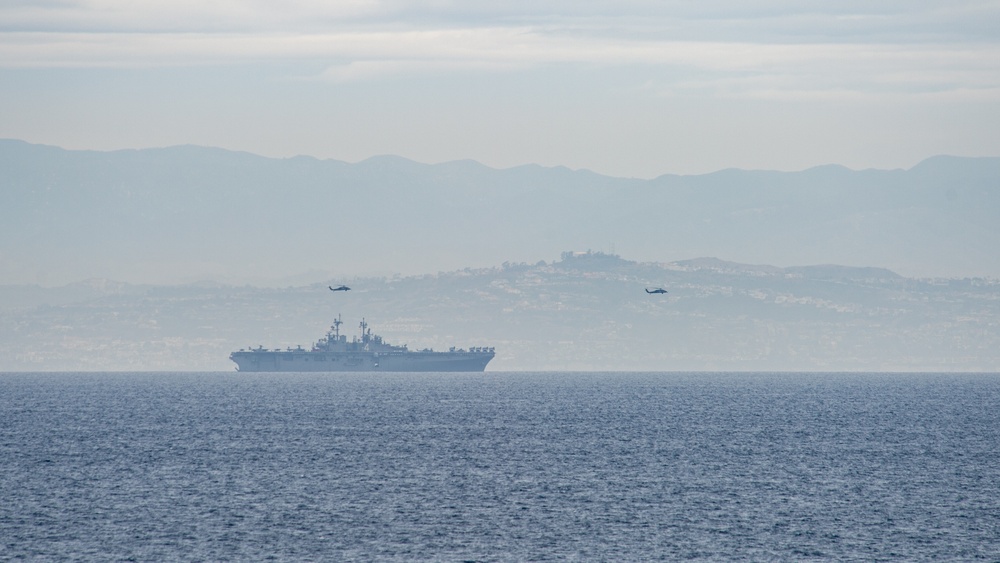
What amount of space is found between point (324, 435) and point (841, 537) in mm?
64564

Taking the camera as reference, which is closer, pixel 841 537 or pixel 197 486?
pixel 841 537

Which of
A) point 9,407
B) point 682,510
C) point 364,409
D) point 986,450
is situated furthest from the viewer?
point 9,407

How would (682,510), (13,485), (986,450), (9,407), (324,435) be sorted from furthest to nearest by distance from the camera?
(9,407), (324,435), (986,450), (13,485), (682,510)

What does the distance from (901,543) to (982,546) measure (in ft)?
11.5

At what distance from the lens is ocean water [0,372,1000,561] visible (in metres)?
57.8

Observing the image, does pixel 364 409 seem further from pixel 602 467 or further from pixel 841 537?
pixel 841 537

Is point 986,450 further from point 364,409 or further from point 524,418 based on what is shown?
point 364,409

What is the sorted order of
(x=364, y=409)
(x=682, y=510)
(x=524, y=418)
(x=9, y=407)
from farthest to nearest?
(x=9, y=407)
(x=364, y=409)
(x=524, y=418)
(x=682, y=510)

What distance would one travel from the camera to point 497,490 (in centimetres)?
7488

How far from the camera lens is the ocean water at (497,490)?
5775 centimetres

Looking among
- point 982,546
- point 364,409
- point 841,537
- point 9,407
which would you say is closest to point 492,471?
point 841,537

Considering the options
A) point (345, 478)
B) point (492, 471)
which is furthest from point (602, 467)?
point (345, 478)

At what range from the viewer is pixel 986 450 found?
102438mm

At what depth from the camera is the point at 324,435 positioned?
116m
